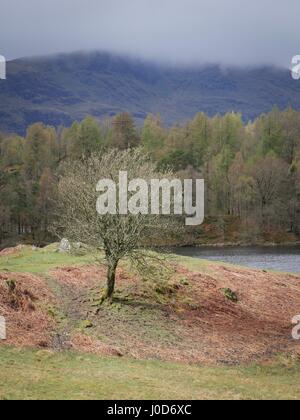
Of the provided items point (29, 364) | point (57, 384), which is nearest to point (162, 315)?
point (29, 364)

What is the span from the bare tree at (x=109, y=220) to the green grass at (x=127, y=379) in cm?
959

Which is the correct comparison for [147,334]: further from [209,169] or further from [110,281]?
[209,169]

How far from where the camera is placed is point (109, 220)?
30891 millimetres

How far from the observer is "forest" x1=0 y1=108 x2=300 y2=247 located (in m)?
119

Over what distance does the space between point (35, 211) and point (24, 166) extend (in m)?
27.5

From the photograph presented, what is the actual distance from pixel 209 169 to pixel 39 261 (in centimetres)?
10232

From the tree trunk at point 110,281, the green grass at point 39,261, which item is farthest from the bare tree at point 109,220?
the green grass at point 39,261

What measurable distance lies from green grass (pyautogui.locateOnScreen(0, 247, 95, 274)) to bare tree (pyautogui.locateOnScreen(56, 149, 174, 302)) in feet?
17.6

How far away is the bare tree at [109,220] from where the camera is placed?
30.7 metres

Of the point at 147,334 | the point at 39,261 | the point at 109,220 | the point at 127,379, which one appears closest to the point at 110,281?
the point at 109,220

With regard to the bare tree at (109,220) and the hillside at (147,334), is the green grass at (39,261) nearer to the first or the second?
the hillside at (147,334)

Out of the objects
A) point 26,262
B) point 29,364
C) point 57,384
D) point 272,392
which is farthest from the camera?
point 26,262
